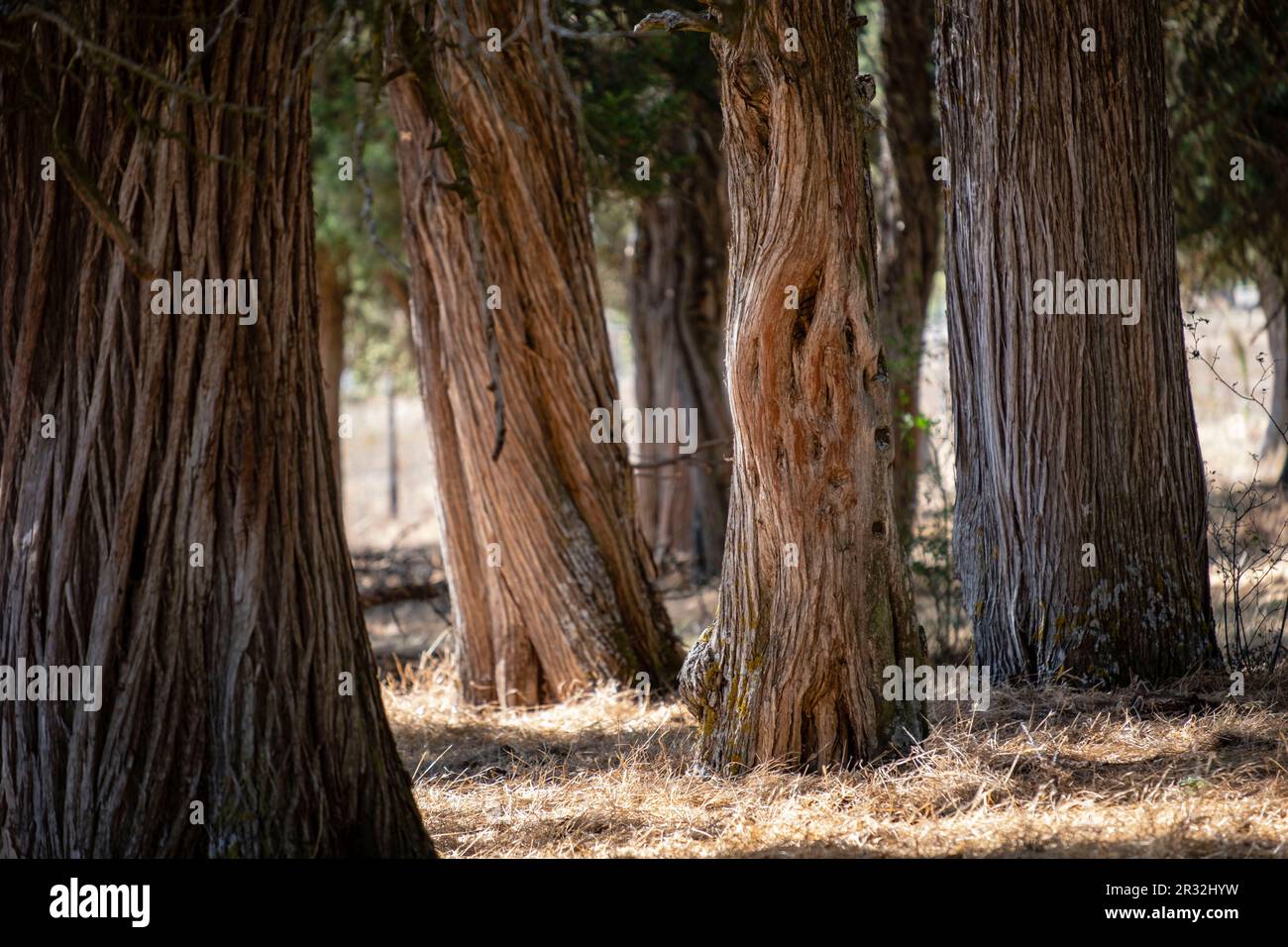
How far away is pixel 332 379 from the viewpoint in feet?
50.6

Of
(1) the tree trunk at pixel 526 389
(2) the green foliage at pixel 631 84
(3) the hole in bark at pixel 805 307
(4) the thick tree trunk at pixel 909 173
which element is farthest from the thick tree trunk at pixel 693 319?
(3) the hole in bark at pixel 805 307

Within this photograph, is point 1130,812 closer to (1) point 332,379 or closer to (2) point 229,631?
(2) point 229,631

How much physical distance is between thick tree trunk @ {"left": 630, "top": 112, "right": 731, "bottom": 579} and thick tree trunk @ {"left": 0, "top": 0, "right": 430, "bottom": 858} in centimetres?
857

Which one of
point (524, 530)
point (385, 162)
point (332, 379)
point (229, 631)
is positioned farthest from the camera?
point (332, 379)

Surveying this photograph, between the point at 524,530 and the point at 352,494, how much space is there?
78.8ft

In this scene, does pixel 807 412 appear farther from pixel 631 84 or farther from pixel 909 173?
pixel 909 173

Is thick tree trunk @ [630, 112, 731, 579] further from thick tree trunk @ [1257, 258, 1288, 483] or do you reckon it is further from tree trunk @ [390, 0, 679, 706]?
thick tree trunk @ [1257, 258, 1288, 483]

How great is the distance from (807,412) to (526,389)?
2.73 meters

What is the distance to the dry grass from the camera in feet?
13.6

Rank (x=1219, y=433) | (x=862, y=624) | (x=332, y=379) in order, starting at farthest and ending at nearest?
(x=1219, y=433) < (x=332, y=379) < (x=862, y=624)

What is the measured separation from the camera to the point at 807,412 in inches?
195

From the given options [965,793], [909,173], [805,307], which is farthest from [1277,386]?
[965,793]

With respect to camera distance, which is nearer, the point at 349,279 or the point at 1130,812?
the point at 1130,812
